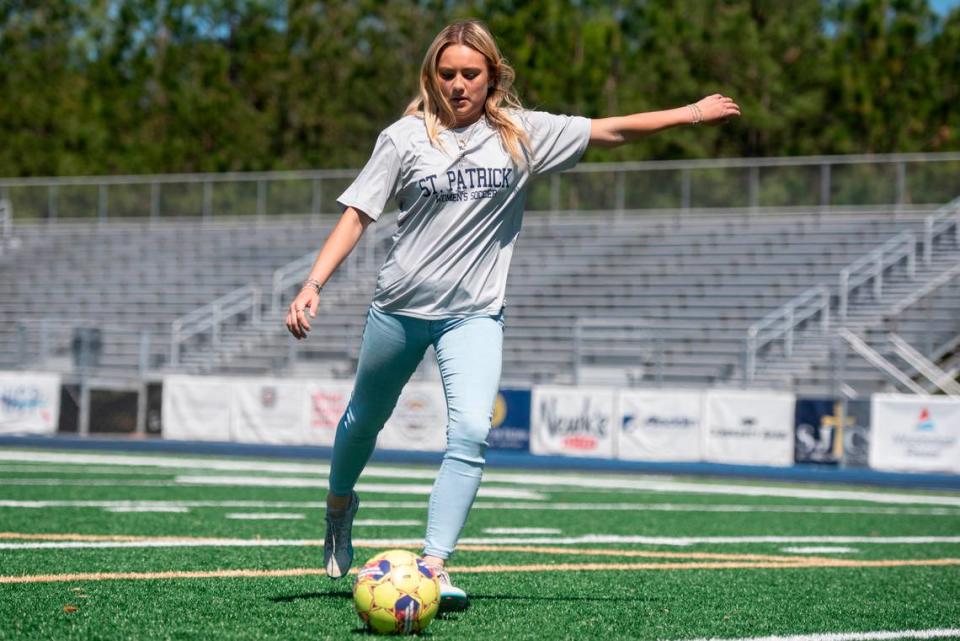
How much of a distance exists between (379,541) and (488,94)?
3.46m

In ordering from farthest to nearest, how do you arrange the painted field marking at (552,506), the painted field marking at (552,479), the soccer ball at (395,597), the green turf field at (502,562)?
the painted field marking at (552,479) < the painted field marking at (552,506) < the green turf field at (502,562) < the soccer ball at (395,597)

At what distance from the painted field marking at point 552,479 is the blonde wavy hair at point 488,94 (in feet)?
30.7

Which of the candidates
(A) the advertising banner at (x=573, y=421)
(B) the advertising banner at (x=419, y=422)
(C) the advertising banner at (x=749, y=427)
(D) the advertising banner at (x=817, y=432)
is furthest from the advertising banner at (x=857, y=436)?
(B) the advertising banner at (x=419, y=422)

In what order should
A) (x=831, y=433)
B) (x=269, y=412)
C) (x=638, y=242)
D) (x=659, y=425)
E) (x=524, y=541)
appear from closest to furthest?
(x=524, y=541) → (x=831, y=433) → (x=659, y=425) → (x=269, y=412) → (x=638, y=242)

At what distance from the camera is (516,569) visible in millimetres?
6742

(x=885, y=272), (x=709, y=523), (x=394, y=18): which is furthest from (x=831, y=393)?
(x=394, y=18)

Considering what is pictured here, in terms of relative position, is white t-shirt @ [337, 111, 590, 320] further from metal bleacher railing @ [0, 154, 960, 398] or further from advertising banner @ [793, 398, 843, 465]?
metal bleacher railing @ [0, 154, 960, 398]

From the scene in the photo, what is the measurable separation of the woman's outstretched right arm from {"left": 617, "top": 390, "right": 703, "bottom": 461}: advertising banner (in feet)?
47.0

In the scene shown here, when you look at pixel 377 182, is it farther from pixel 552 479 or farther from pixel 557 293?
pixel 557 293

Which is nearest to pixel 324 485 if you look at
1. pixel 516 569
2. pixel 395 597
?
pixel 516 569

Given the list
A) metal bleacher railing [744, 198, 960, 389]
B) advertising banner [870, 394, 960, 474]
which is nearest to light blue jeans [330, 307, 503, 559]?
advertising banner [870, 394, 960, 474]

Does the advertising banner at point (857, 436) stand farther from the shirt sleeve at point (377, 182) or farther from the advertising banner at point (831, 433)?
the shirt sleeve at point (377, 182)

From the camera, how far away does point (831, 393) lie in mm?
20266

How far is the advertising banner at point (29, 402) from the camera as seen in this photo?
21.8 metres
